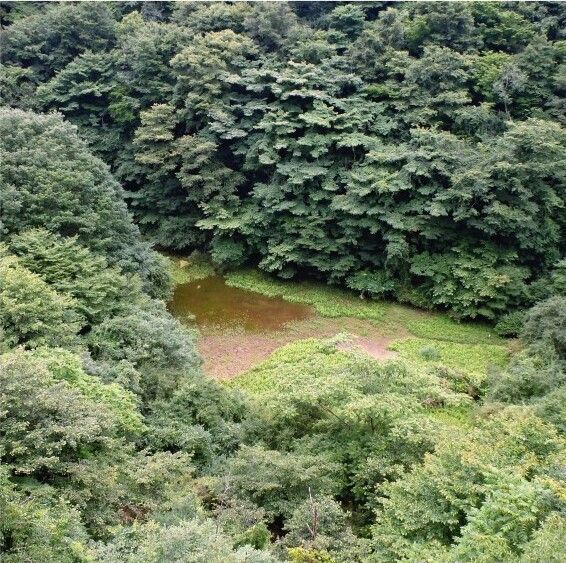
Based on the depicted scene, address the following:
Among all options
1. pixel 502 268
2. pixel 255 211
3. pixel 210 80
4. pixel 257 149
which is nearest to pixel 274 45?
pixel 210 80

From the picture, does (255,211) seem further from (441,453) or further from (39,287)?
(441,453)

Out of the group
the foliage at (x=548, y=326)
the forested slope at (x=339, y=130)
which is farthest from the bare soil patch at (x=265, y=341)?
the foliage at (x=548, y=326)

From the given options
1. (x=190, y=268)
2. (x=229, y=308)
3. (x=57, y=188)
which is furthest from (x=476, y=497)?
(x=190, y=268)

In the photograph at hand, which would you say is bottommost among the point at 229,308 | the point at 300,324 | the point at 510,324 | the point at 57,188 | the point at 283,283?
the point at 229,308

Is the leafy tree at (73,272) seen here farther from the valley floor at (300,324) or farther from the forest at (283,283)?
the valley floor at (300,324)

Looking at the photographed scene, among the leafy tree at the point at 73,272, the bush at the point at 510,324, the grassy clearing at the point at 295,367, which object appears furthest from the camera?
the bush at the point at 510,324

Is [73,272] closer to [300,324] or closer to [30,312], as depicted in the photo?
[30,312]
